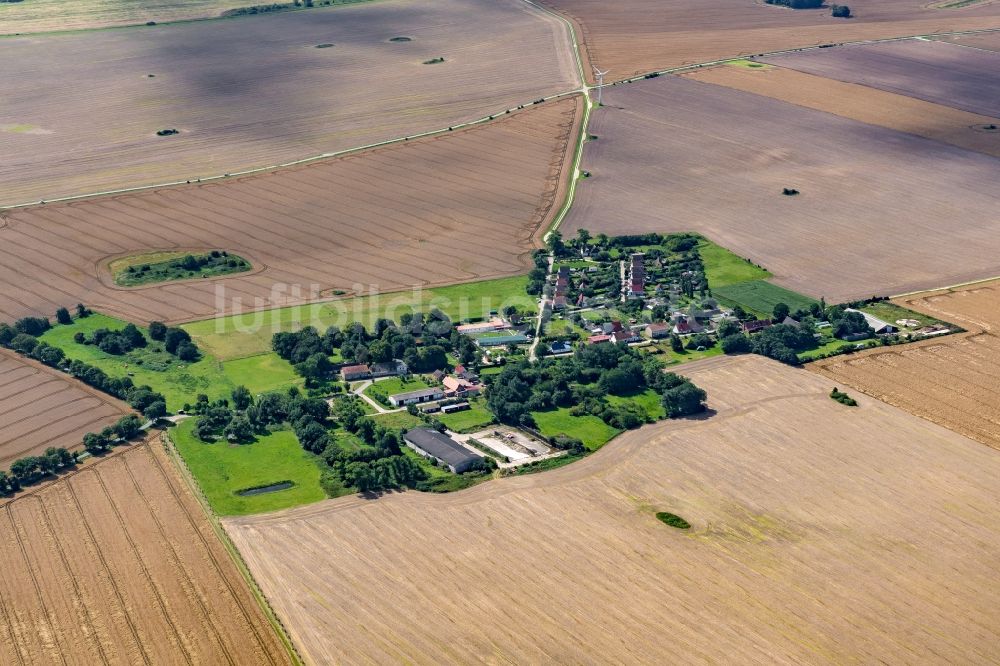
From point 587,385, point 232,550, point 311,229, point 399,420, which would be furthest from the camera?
point 311,229

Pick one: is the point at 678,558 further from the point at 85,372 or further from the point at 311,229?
the point at 311,229

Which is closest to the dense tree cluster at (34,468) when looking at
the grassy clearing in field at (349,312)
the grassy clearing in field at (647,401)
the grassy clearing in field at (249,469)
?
the grassy clearing in field at (249,469)

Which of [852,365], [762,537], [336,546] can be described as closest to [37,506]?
[336,546]

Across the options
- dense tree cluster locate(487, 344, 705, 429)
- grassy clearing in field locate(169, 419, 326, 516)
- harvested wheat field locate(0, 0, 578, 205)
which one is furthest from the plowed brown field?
harvested wheat field locate(0, 0, 578, 205)

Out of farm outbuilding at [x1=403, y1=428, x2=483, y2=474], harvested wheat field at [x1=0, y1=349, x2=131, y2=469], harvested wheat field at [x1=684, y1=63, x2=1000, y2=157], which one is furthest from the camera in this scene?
harvested wheat field at [x1=684, y1=63, x2=1000, y2=157]

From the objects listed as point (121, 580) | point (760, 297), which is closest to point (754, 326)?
point (760, 297)

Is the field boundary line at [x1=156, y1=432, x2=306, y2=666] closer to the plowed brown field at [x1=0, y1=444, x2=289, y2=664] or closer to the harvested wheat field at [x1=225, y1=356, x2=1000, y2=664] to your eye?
the plowed brown field at [x1=0, y1=444, x2=289, y2=664]

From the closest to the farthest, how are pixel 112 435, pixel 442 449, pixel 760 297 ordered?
pixel 442 449
pixel 112 435
pixel 760 297
